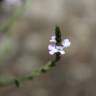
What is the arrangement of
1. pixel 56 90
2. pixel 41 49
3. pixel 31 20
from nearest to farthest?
pixel 56 90 → pixel 41 49 → pixel 31 20

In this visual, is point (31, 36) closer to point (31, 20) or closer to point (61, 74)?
point (31, 20)

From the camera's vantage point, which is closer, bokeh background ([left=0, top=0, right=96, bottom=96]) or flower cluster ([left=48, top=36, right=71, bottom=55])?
flower cluster ([left=48, top=36, right=71, bottom=55])

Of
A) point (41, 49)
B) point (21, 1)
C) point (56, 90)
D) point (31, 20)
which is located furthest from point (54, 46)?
point (31, 20)

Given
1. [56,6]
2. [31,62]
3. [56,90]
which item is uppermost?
[56,6]

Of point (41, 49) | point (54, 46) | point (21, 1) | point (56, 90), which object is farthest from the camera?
point (41, 49)

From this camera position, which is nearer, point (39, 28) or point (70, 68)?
point (70, 68)

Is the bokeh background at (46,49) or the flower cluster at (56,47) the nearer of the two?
the flower cluster at (56,47)

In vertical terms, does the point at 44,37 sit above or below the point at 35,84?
above

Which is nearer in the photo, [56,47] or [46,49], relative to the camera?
[56,47]
